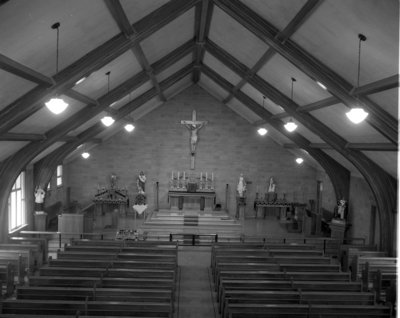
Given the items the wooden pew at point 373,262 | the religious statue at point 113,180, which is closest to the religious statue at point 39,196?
the religious statue at point 113,180

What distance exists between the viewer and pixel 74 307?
28.1 ft

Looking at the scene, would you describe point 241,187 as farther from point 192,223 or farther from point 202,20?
point 202,20

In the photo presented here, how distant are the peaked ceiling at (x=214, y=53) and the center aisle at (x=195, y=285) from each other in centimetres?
635

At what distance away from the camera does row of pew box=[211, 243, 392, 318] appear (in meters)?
8.76

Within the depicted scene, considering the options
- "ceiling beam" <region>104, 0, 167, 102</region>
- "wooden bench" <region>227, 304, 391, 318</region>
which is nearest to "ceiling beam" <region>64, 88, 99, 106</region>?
"ceiling beam" <region>104, 0, 167, 102</region>

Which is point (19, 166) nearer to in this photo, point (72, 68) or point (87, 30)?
point (72, 68)

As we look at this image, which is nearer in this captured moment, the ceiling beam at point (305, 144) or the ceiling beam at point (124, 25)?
the ceiling beam at point (124, 25)

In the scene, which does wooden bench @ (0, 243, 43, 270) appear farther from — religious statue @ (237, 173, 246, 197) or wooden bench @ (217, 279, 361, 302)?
religious statue @ (237, 173, 246, 197)

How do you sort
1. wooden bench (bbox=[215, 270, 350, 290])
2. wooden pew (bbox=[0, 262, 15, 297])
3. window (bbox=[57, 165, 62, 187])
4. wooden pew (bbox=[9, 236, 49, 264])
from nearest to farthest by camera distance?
1. wooden pew (bbox=[0, 262, 15, 297])
2. wooden bench (bbox=[215, 270, 350, 290])
3. wooden pew (bbox=[9, 236, 49, 264])
4. window (bbox=[57, 165, 62, 187])

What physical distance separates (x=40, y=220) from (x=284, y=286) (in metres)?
12.6

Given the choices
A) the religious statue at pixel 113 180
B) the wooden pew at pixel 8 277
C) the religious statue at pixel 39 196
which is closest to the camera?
the wooden pew at pixel 8 277

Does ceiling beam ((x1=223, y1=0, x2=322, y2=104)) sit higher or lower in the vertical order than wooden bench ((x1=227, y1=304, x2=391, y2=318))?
higher

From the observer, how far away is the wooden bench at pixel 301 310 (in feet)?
28.4

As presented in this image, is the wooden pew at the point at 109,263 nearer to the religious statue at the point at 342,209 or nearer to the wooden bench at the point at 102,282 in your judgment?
the wooden bench at the point at 102,282
